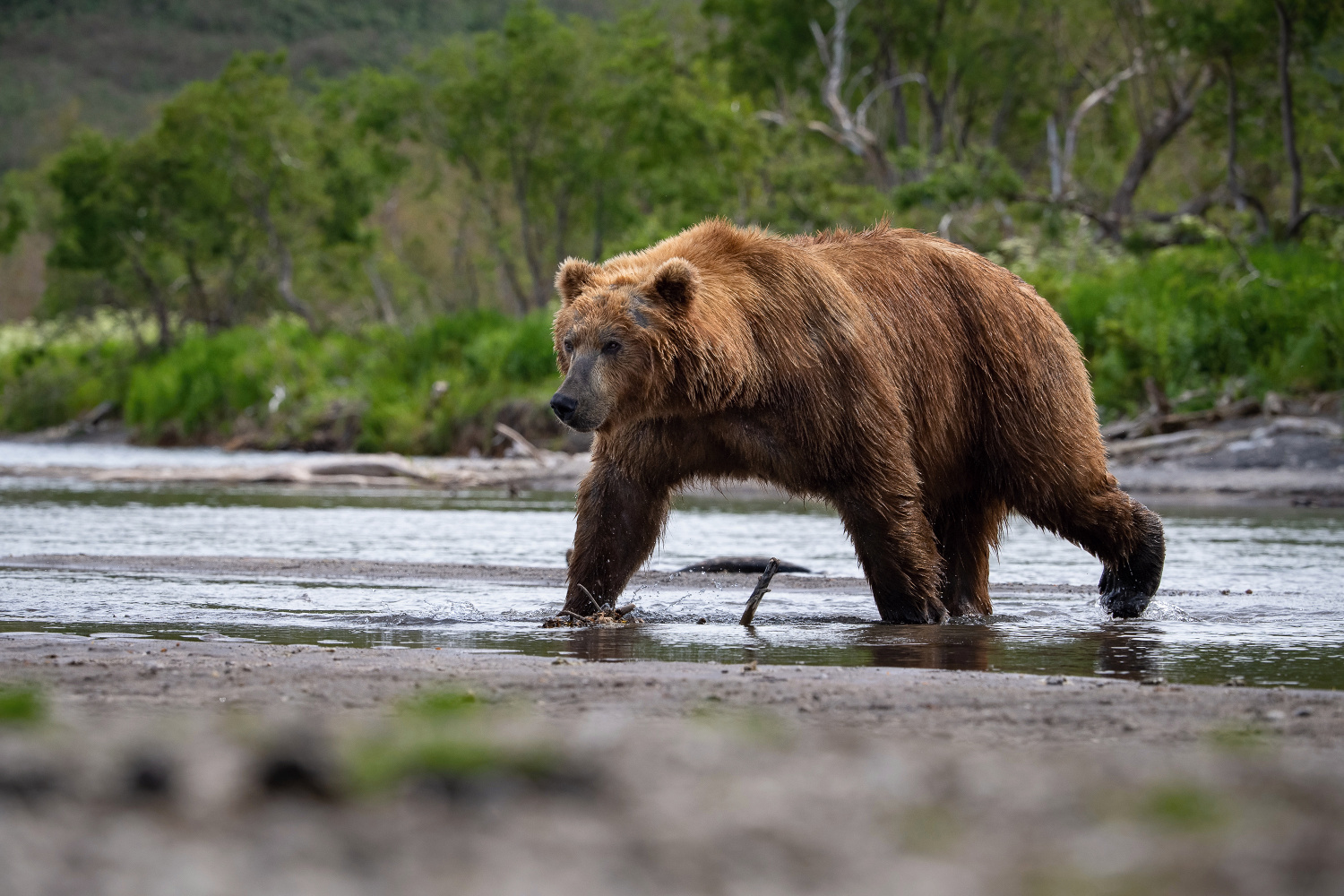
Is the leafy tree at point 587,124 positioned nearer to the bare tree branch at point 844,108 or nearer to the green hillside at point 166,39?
the bare tree branch at point 844,108

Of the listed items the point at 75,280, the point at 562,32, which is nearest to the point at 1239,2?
the point at 562,32

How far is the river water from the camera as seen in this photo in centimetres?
552

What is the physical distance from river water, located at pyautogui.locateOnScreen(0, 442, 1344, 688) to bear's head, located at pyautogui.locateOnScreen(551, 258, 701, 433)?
3.06 feet

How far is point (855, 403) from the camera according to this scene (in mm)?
6184

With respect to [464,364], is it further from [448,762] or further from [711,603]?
[448,762]

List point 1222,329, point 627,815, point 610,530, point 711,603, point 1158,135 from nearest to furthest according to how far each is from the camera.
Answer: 1. point 627,815
2. point 610,530
3. point 711,603
4. point 1222,329
5. point 1158,135

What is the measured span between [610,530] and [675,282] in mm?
1160

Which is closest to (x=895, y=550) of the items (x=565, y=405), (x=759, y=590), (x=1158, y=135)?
(x=759, y=590)

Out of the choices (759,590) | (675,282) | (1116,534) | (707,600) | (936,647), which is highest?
(675,282)

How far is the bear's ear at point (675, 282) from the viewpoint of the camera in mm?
5895

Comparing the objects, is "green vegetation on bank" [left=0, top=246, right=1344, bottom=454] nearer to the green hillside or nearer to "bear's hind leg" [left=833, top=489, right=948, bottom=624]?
"bear's hind leg" [left=833, top=489, right=948, bottom=624]

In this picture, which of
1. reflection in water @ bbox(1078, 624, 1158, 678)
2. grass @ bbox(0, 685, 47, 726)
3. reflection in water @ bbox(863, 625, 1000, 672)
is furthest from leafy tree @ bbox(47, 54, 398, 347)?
grass @ bbox(0, 685, 47, 726)

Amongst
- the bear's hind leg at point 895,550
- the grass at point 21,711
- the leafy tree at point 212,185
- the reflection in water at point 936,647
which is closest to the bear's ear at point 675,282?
the bear's hind leg at point 895,550

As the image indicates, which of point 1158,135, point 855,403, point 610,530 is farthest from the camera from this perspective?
point 1158,135
